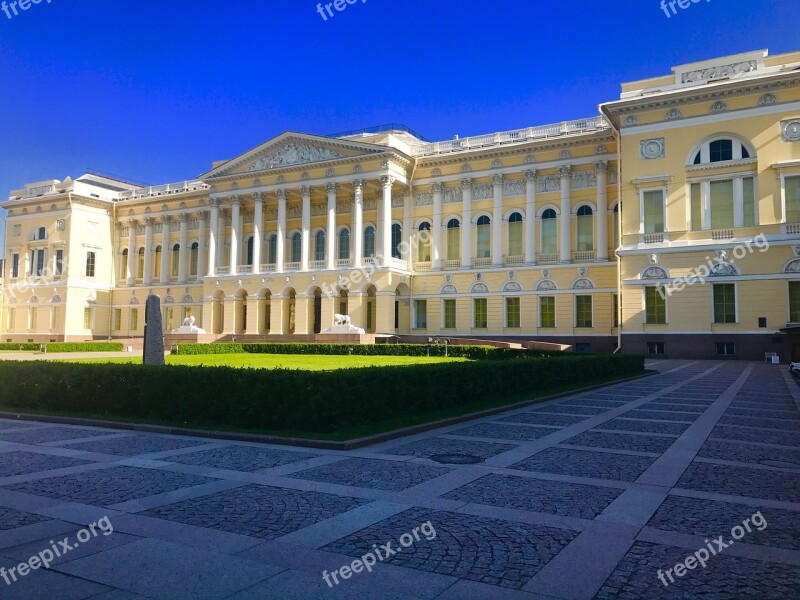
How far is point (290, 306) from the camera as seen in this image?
5575 cm

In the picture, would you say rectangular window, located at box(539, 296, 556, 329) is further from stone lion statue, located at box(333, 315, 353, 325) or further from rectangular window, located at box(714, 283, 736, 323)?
stone lion statue, located at box(333, 315, 353, 325)

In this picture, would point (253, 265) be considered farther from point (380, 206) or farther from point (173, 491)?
point (173, 491)

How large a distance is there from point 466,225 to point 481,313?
7.22 m

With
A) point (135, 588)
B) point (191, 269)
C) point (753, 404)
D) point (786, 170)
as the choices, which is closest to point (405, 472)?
point (135, 588)

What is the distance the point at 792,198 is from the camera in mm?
36688

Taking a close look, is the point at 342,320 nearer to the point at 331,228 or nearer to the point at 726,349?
the point at 331,228

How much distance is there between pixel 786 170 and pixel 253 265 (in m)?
40.9

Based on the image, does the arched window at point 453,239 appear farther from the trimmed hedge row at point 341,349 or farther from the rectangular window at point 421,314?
the trimmed hedge row at point 341,349

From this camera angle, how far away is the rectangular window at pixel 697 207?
39000 mm

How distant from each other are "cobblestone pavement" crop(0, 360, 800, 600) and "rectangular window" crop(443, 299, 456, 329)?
128ft

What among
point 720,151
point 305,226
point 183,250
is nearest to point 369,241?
point 305,226

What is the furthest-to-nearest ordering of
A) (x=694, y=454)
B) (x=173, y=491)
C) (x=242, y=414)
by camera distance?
(x=242, y=414)
(x=694, y=454)
(x=173, y=491)

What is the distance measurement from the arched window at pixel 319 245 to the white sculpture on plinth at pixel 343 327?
1089 cm

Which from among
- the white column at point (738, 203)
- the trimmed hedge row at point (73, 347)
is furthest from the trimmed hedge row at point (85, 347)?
the white column at point (738, 203)
